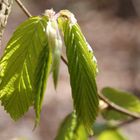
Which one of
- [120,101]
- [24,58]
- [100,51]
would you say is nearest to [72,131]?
[120,101]

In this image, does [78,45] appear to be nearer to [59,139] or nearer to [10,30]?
[59,139]

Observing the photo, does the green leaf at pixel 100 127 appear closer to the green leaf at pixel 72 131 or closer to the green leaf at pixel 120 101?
the green leaf at pixel 120 101

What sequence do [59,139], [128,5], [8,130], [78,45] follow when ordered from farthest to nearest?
[128,5]
[8,130]
[59,139]
[78,45]

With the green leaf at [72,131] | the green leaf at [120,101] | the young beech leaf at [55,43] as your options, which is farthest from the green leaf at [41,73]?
the green leaf at [120,101]

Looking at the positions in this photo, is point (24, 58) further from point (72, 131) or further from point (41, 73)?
point (72, 131)

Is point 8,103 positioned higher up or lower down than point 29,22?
lower down

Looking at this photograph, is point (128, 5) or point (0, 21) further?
point (128, 5)

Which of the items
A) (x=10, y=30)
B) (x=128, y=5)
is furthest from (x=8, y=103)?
(x=128, y=5)
